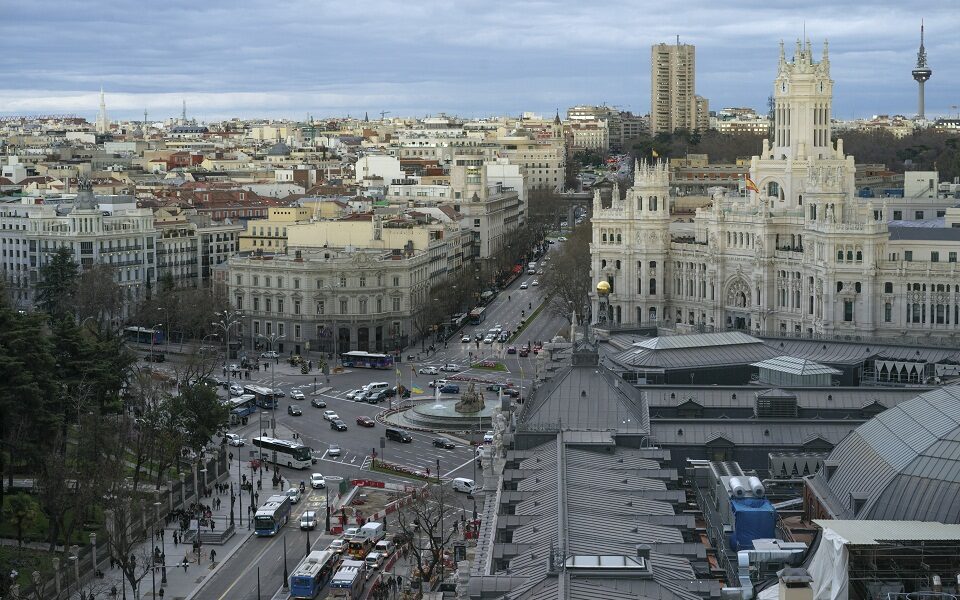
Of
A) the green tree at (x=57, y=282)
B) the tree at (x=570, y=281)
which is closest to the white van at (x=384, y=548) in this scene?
the tree at (x=570, y=281)

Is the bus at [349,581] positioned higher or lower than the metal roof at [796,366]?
lower

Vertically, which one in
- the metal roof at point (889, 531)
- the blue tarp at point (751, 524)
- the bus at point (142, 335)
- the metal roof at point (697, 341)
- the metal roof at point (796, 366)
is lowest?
the bus at point (142, 335)

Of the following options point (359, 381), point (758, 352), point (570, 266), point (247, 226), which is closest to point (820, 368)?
point (758, 352)

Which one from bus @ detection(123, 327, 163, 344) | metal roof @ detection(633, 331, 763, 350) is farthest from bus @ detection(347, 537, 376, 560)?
bus @ detection(123, 327, 163, 344)

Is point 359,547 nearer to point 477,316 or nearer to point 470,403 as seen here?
point 470,403

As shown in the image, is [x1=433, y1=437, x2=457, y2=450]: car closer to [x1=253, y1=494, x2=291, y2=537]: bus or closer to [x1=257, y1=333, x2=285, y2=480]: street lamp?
[x1=257, y1=333, x2=285, y2=480]: street lamp

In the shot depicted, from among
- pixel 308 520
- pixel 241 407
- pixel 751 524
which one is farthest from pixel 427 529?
pixel 241 407

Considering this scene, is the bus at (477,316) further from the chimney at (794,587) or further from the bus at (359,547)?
the chimney at (794,587)
